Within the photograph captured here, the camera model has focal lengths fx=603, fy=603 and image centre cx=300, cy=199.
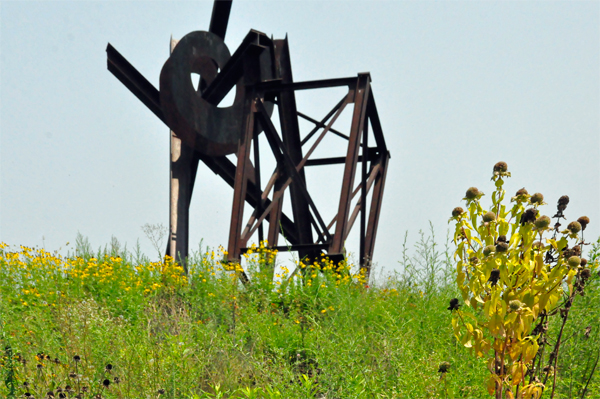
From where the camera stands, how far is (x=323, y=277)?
21.9ft

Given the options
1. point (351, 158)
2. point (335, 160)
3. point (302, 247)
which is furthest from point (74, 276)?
point (335, 160)

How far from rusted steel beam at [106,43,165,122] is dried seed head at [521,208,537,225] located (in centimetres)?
798

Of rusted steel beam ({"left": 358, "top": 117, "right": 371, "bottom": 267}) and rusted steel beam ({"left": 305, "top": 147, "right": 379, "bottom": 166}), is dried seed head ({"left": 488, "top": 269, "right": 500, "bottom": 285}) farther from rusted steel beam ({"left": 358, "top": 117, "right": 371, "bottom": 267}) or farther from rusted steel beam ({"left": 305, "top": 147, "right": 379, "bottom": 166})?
rusted steel beam ({"left": 305, "top": 147, "right": 379, "bottom": 166})

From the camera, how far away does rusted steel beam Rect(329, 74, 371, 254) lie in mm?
8195

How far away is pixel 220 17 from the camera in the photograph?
417 inches

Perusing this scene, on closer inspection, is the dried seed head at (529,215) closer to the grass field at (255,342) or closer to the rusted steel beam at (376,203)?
the grass field at (255,342)

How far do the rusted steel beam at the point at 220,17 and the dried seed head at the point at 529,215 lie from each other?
869cm

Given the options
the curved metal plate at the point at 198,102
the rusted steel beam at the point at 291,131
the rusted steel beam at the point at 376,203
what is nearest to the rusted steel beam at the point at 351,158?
the rusted steel beam at the point at 291,131

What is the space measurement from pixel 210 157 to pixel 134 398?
22.1 ft

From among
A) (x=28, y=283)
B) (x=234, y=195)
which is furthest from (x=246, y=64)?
(x=28, y=283)

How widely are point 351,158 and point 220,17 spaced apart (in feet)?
13.2

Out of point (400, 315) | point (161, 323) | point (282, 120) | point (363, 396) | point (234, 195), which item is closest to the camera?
point (363, 396)

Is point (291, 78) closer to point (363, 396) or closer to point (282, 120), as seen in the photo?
point (282, 120)

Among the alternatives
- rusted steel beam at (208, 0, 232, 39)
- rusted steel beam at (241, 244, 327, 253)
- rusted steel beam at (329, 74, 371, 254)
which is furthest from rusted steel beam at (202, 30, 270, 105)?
rusted steel beam at (241, 244, 327, 253)
